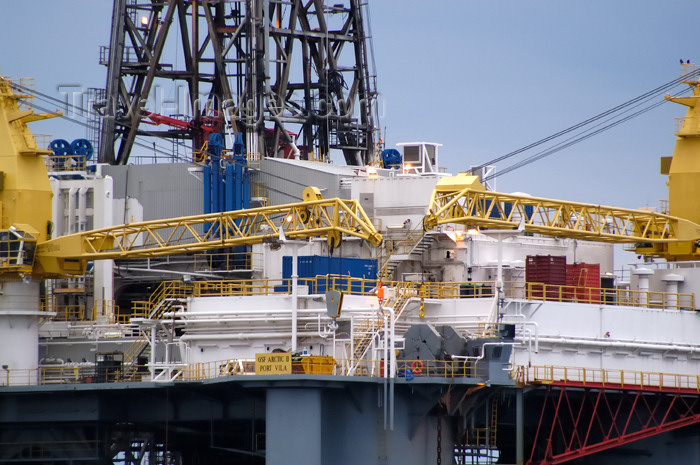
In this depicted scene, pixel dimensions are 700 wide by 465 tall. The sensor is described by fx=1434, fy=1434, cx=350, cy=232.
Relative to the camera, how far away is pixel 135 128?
4040 inches

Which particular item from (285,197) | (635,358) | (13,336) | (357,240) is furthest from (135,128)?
(635,358)

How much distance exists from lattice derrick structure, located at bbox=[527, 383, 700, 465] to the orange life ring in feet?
21.5

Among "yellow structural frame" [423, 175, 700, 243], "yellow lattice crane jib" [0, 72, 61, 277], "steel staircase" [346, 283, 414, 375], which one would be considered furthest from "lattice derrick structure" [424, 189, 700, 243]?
"yellow lattice crane jib" [0, 72, 61, 277]

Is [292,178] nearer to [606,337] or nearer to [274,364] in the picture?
[606,337]

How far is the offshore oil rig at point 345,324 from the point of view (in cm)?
6300

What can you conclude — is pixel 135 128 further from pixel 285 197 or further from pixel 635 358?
pixel 635 358

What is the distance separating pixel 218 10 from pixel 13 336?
40.4m

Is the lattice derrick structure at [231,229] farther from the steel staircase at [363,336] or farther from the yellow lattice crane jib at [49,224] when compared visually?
the steel staircase at [363,336]

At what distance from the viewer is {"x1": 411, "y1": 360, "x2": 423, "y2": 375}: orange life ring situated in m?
62.8

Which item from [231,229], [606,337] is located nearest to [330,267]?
[231,229]

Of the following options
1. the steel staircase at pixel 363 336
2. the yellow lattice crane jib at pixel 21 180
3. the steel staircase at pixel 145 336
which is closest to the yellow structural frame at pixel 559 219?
the steel staircase at pixel 363 336

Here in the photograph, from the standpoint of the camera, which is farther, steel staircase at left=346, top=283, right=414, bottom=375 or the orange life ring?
steel staircase at left=346, top=283, right=414, bottom=375

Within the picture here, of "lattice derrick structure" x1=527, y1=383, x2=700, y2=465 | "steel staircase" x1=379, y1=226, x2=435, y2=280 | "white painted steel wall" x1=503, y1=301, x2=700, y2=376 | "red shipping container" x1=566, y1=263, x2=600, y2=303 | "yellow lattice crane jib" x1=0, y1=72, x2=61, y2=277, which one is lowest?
"lattice derrick structure" x1=527, y1=383, x2=700, y2=465

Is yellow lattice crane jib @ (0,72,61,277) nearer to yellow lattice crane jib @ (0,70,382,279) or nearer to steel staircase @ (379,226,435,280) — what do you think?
yellow lattice crane jib @ (0,70,382,279)
